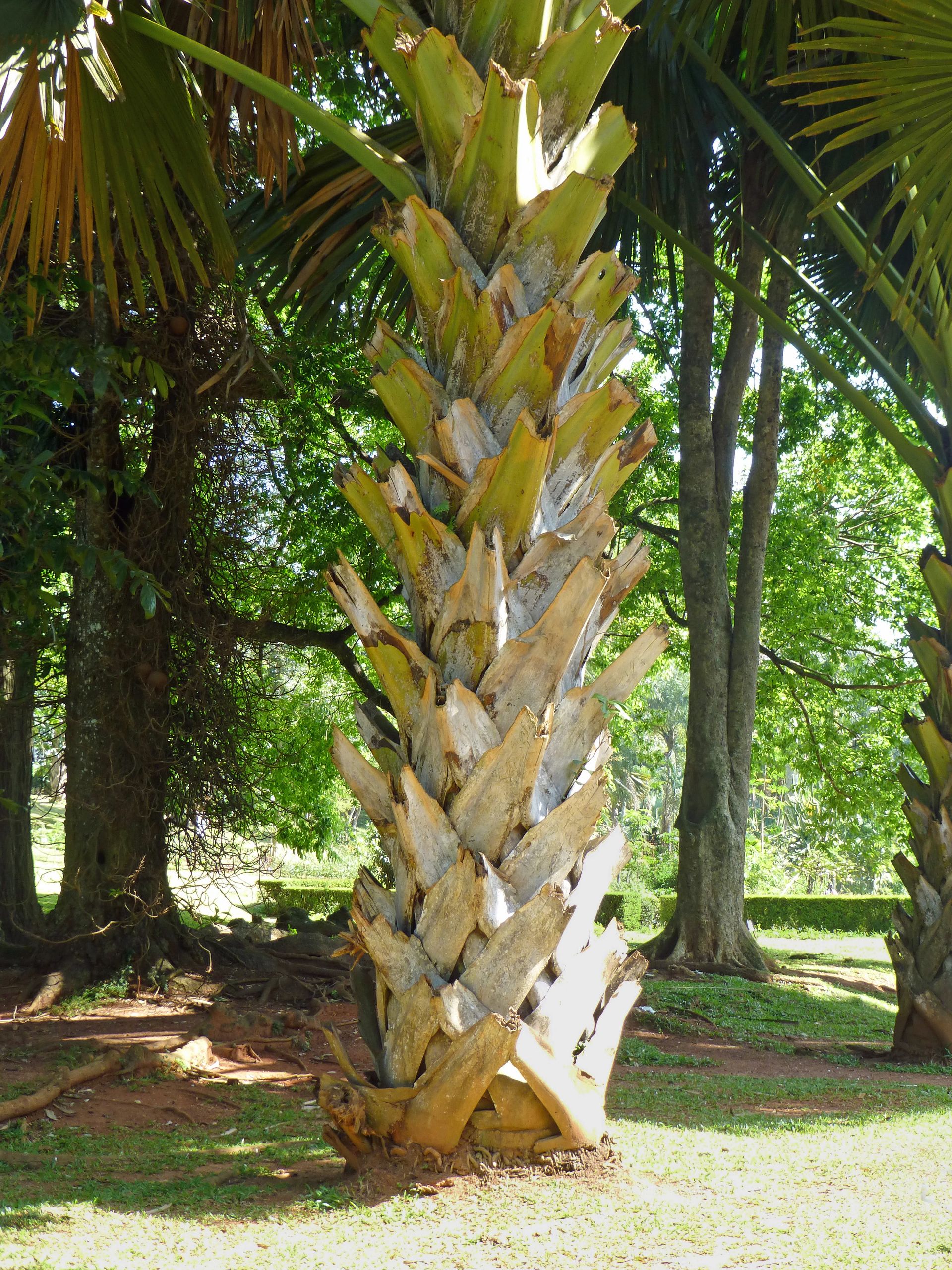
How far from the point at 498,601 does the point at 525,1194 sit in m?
1.40

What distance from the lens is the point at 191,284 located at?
21.8 ft

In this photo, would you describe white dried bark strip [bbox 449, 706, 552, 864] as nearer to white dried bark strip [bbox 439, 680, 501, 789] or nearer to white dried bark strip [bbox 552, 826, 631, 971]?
white dried bark strip [bbox 439, 680, 501, 789]

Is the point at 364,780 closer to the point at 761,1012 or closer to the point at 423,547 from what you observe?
the point at 423,547

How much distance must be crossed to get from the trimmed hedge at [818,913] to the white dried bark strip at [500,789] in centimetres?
1717

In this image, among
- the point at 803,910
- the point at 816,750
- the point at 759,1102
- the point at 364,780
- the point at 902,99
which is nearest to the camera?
the point at 364,780

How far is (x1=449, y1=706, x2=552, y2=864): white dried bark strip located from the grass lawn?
807 millimetres

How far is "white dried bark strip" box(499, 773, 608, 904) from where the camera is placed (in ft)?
7.99

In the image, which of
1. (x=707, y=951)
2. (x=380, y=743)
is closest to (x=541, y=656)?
(x=380, y=743)

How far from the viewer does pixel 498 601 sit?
252 centimetres

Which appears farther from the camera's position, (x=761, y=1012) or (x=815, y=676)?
(x=815, y=676)

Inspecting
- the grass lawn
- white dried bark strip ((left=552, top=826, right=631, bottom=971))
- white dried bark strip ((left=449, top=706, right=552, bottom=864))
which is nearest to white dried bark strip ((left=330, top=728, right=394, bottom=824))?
white dried bark strip ((left=449, top=706, right=552, bottom=864))

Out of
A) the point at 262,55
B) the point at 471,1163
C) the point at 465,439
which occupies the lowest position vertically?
the point at 471,1163

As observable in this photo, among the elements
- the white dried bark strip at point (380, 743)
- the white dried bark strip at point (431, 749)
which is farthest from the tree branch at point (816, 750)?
the white dried bark strip at point (431, 749)

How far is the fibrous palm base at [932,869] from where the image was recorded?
17.0 ft
